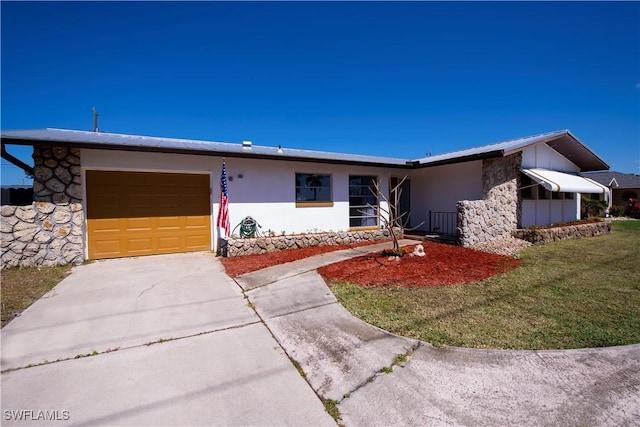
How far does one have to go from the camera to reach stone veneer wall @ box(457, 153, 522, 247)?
998cm

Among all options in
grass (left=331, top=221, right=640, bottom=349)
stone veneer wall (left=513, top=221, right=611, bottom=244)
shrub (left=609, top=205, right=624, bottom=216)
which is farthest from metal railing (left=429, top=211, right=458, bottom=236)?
shrub (left=609, top=205, right=624, bottom=216)

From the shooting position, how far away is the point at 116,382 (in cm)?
301

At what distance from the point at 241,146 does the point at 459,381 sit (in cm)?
1095

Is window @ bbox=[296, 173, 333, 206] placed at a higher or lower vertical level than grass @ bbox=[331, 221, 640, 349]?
higher

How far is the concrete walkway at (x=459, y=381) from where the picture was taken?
8.30 feet

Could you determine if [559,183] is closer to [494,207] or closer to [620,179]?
[494,207]

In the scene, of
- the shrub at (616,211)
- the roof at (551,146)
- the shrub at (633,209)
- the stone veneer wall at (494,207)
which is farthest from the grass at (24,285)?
the shrub at (633,209)

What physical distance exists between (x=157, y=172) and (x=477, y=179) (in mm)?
11524

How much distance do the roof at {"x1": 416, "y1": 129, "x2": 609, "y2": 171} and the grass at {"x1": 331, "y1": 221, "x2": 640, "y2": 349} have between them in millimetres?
4636

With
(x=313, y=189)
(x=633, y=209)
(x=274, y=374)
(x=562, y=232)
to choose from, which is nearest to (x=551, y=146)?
(x=562, y=232)

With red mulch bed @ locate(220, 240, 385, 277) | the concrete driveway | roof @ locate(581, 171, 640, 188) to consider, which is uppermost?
roof @ locate(581, 171, 640, 188)

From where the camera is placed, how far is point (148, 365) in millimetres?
3324

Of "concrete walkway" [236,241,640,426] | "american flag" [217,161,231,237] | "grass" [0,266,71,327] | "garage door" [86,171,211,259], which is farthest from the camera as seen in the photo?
"american flag" [217,161,231,237]

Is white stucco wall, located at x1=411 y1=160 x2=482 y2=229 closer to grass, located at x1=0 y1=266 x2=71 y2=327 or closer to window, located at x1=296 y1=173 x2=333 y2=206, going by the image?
window, located at x1=296 y1=173 x2=333 y2=206
